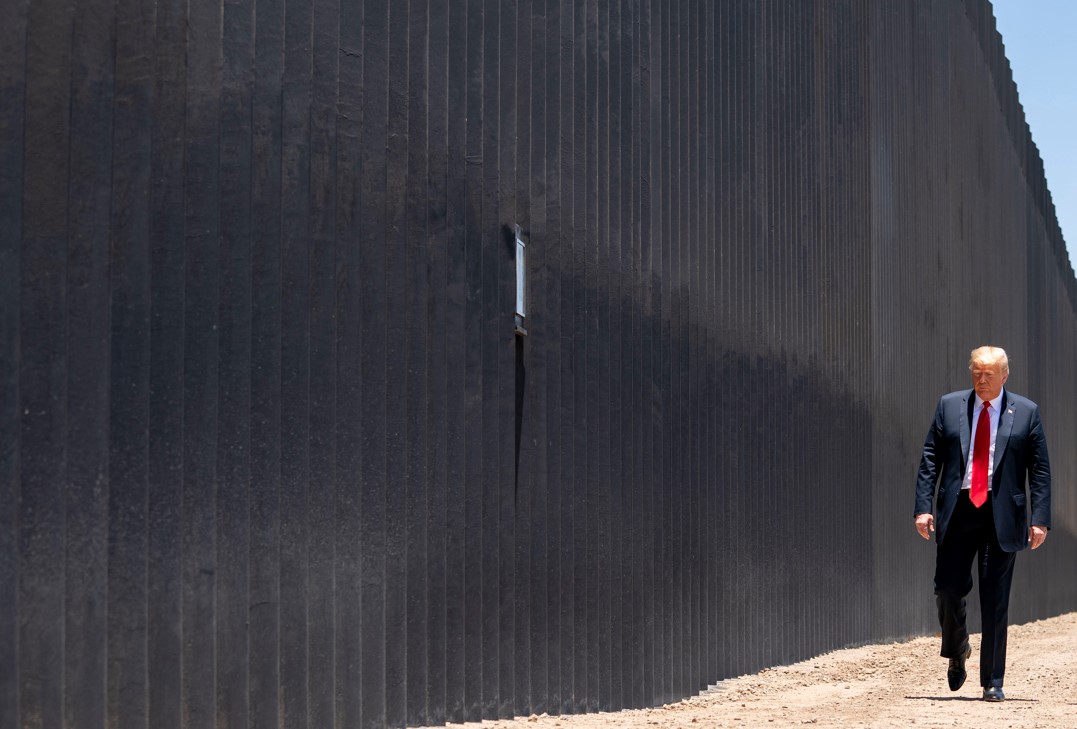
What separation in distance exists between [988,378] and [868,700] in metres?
1.89

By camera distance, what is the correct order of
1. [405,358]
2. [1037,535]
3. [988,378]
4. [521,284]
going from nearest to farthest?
[405,358] → [521,284] → [1037,535] → [988,378]

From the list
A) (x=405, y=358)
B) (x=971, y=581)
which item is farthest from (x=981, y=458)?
(x=405, y=358)

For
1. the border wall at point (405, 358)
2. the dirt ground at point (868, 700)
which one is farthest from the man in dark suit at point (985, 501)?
the border wall at point (405, 358)

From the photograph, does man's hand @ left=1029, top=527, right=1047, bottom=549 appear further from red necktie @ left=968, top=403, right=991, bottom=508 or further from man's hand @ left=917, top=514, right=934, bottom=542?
red necktie @ left=968, top=403, right=991, bottom=508

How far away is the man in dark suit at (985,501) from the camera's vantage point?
28.7 feet

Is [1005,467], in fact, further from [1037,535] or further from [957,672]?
[957,672]

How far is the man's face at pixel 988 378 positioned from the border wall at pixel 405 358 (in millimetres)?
1780

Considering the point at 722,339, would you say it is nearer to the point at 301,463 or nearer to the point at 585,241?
the point at 585,241

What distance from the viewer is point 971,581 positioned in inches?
350

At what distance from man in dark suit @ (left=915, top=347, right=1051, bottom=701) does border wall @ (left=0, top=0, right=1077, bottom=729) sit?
1.60m

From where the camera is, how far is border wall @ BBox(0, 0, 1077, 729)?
500cm

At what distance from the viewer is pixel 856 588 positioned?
14156mm

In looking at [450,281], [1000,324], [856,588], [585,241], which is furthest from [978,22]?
[450,281]

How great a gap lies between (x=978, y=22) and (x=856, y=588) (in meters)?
11.1
